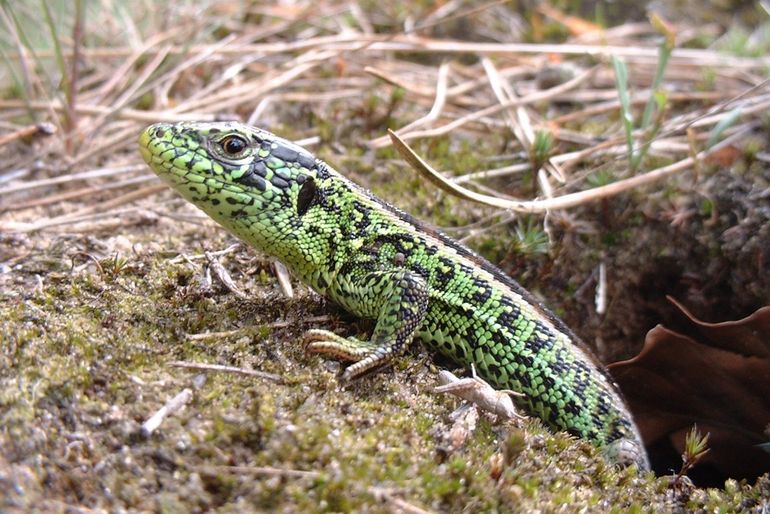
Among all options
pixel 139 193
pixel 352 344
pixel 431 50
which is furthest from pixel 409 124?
pixel 352 344

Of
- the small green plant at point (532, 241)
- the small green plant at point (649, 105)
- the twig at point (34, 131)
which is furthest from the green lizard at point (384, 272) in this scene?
the twig at point (34, 131)

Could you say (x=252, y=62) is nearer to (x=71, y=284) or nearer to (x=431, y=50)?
(x=431, y=50)

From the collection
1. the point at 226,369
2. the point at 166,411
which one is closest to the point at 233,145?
the point at 226,369

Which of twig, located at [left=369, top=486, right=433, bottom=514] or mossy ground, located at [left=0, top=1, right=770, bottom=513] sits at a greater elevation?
mossy ground, located at [left=0, top=1, right=770, bottom=513]

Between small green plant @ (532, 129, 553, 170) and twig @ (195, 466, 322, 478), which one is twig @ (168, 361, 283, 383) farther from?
small green plant @ (532, 129, 553, 170)

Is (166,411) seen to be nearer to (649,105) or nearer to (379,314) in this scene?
(379,314)

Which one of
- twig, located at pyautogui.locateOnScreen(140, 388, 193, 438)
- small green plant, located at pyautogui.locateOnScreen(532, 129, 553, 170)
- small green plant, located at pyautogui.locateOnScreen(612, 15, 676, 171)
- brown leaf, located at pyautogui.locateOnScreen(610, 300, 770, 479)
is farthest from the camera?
small green plant, located at pyautogui.locateOnScreen(532, 129, 553, 170)

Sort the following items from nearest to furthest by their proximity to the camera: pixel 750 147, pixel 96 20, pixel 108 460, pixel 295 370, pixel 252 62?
pixel 108 460, pixel 295 370, pixel 750 147, pixel 252 62, pixel 96 20

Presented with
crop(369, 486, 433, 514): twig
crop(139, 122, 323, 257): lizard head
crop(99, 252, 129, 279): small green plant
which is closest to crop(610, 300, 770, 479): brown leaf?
crop(369, 486, 433, 514): twig
